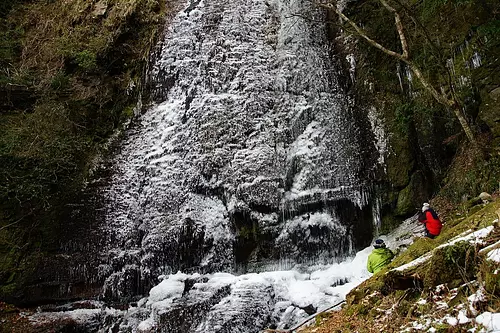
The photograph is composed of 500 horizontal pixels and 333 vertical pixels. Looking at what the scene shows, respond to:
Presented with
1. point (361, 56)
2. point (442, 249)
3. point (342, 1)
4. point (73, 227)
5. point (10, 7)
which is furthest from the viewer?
point (10, 7)

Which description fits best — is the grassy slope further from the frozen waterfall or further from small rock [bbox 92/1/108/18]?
small rock [bbox 92/1/108/18]

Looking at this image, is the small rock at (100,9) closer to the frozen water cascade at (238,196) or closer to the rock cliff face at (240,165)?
the rock cliff face at (240,165)

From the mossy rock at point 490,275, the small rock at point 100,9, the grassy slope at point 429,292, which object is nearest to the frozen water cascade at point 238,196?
the grassy slope at point 429,292

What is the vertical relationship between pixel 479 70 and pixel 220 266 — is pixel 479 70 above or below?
above

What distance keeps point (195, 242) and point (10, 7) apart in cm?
1128

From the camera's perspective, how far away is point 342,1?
496 inches

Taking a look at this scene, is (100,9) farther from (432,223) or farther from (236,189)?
(432,223)

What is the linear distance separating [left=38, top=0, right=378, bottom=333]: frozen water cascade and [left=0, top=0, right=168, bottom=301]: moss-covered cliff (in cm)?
115

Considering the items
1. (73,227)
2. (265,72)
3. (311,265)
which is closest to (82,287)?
(73,227)

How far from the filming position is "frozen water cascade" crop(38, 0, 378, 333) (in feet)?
26.5

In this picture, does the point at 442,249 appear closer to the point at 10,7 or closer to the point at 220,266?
the point at 220,266

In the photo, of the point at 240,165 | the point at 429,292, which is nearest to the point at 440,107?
the point at 240,165

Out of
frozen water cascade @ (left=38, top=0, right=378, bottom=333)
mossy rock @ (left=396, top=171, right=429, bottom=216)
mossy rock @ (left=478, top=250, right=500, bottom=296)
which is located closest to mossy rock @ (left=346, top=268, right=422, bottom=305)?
mossy rock @ (left=478, top=250, right=500, bottom=296)

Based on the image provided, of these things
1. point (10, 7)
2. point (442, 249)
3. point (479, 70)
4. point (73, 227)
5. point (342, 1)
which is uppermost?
point (10, 7)
